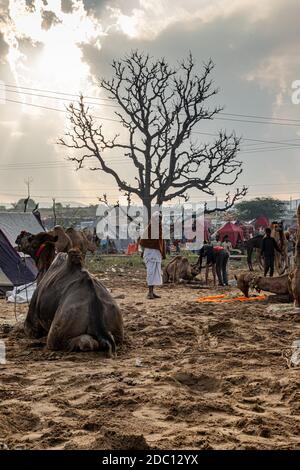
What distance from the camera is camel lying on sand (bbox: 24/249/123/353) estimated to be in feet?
21.3

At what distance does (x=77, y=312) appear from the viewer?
653cm

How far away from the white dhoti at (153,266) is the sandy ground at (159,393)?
5036 mm

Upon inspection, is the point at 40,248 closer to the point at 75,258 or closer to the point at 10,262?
the point at 75,258

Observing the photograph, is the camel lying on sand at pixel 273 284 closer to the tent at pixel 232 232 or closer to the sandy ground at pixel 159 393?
the sandy ground at pixel 159 393

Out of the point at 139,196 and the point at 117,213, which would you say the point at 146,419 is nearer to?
the point at 139,196

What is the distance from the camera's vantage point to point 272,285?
473 inches

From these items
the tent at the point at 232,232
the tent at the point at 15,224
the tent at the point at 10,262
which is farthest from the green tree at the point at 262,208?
the tent at the point at 10,262

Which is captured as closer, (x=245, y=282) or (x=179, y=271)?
(x=245, y=282)

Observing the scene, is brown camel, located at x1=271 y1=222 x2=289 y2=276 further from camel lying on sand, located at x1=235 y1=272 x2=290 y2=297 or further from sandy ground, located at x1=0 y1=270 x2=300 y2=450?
sandy ground, located at x1=0 y1=270 x2=300 y2=450

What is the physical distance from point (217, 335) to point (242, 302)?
4.67 metres

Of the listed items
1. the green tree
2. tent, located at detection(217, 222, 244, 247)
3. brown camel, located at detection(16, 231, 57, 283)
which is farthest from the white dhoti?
the green tree

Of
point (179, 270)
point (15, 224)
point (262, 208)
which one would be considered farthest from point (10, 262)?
point (262, 208)

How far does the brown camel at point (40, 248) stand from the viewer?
9500 millimetres

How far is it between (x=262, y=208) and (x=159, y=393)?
2967 inches
